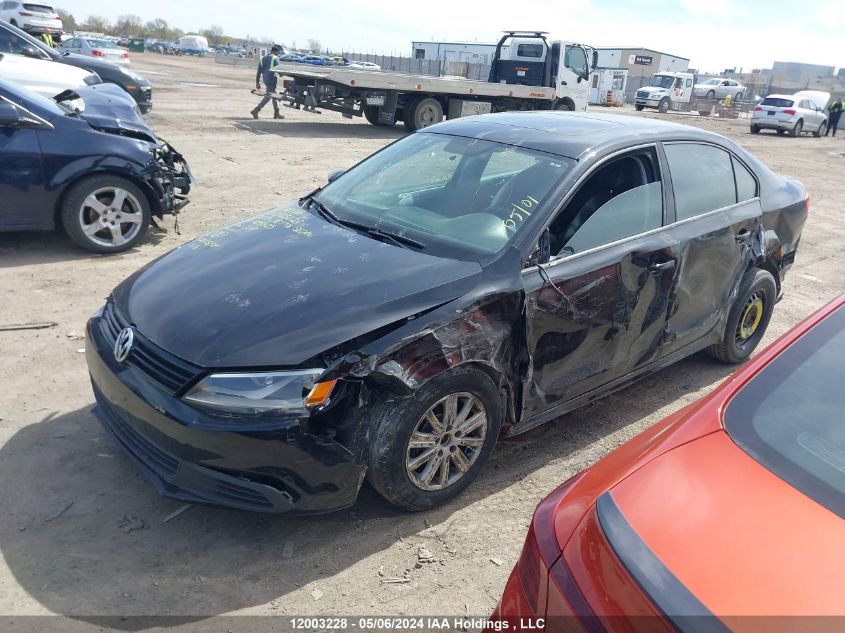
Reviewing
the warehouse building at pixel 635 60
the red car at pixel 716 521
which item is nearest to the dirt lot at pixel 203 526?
the red car at pixel 716 521

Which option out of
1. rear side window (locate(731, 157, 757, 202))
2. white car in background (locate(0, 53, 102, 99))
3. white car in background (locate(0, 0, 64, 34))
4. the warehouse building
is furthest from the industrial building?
rear side window (locate(731, 157, 757, 202))

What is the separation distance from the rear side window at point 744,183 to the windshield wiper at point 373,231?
8.24ft

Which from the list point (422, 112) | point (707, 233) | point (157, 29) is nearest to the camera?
point (707, 233)

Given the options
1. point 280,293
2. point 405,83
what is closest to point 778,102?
point 405,83

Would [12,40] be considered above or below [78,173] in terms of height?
above

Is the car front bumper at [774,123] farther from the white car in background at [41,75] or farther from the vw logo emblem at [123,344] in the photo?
the vw logo emblem at [123,344]

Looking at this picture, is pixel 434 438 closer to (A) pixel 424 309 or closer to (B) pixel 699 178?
(A) pixel 424 309

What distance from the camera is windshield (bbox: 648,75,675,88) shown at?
4075 centimetres

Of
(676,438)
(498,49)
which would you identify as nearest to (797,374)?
(676,438)

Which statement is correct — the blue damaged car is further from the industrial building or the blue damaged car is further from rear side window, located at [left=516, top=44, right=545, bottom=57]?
the industrial building

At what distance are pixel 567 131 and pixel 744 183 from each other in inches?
61.3

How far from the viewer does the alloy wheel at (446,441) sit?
300cm

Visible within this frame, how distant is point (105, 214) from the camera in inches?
248

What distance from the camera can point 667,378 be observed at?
486 cm
